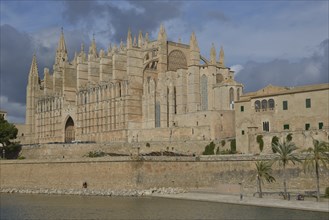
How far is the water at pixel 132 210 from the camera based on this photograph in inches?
1205

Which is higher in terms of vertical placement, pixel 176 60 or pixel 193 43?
pixel 193 43

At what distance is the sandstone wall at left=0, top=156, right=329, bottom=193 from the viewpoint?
131 feet

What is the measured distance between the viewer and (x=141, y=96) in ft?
221

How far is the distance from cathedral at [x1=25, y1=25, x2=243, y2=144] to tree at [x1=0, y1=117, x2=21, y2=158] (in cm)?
941

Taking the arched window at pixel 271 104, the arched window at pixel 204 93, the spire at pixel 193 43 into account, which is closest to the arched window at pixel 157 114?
the arched window at pixel 204 93

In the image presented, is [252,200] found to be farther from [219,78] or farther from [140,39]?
[140,39]

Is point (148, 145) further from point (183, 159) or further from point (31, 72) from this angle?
point (31, 72)

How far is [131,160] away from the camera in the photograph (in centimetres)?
4353

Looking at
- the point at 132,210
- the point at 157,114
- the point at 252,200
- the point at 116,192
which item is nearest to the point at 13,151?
the point at 157,114

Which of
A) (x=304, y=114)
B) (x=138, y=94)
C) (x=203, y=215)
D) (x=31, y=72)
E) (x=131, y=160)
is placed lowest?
(x=203, y=215)

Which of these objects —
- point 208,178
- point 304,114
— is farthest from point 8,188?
point 304,114

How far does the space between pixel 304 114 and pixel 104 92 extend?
1248 inches

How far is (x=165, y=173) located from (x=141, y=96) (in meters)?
24.7

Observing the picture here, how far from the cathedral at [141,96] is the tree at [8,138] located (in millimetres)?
9411
